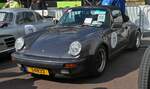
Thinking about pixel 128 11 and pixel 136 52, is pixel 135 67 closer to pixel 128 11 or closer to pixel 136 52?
pixel 136 52

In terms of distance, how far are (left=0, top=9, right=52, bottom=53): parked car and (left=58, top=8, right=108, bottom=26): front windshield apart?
1.36 metres

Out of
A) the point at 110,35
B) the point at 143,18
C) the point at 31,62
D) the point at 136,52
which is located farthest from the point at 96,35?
the point at 143,18

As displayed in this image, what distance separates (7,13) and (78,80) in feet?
11.1

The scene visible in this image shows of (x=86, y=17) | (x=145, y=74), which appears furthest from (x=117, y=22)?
(x=145, y=74)

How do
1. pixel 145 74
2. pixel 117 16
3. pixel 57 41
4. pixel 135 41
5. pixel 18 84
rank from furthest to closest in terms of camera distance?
pixel 135 41 → pixel 117 16 → pixel 57 41 → pixel 18 84 → pixel 145 74

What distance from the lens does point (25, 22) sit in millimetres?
9016

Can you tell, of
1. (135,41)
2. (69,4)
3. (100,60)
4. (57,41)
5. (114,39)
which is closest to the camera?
(57,41)

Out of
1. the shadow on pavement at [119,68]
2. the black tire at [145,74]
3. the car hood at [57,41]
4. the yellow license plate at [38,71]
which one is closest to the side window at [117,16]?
the car hood at [57,41]

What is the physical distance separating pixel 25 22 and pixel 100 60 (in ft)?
10.5

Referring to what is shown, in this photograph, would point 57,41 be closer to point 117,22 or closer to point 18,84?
point 18,84

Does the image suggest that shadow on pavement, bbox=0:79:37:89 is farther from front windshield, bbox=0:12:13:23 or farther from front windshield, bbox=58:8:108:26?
front windshield, bbox=0:12:13:23

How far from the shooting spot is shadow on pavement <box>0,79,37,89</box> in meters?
5.99

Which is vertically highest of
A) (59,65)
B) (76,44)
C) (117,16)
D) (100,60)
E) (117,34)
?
(117,16)

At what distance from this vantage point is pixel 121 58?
8.38m
